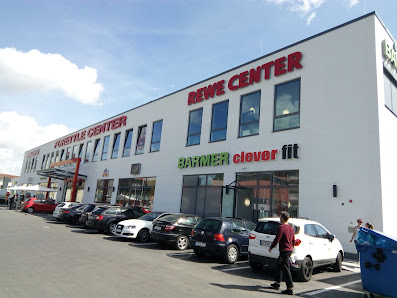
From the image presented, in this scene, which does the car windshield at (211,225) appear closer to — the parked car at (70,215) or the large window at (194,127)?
the large window at (194,127)

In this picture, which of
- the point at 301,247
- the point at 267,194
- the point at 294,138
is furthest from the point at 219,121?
the point at 301,247

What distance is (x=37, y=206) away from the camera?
28141 mm

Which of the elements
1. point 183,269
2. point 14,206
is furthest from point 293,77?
point 14,206

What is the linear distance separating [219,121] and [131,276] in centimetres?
1323

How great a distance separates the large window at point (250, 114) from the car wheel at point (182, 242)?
724cm

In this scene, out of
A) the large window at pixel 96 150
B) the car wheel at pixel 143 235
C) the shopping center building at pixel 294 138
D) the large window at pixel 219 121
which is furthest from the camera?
the large window at pixel 96 150

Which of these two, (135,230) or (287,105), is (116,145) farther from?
(287,105)

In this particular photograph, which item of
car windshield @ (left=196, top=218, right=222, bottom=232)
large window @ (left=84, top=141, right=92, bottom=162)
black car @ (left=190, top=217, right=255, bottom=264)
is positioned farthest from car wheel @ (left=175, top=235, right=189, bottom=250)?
large window @ (left=84, top=141, right=92, bottom=162)

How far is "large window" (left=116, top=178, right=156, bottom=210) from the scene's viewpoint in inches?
906

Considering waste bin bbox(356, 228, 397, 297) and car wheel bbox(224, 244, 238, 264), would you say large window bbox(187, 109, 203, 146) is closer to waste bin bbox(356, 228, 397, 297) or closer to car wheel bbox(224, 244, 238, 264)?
car wheel bbox(224, 244, 238, 264)

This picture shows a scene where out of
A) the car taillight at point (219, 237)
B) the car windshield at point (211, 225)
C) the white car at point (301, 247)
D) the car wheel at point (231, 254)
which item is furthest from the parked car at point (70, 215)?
the white car at point (301, 247)

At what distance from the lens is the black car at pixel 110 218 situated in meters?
15.2

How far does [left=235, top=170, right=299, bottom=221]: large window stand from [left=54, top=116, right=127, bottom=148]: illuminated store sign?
53.5 ft

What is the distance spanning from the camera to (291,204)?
45.5 feet
